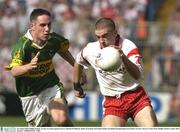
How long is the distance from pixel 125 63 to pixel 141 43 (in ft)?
33.6

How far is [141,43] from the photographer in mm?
19266

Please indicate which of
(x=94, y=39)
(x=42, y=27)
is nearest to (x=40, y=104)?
(x=42, y=27)

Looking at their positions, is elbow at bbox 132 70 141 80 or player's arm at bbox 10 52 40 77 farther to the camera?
player's arm at bbox 10 52 40 77

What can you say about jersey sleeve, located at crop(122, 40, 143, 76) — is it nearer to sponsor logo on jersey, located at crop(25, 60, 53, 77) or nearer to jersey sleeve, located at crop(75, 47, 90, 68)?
jersey sleeve, located at crop(75, 47, 90, 68)

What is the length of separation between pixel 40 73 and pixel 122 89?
4.65 ft

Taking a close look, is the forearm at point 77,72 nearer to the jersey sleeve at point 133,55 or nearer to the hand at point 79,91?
the hand at point 79,91

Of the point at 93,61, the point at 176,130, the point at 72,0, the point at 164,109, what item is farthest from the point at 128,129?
the point at 72,0

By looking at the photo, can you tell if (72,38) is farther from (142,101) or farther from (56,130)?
(56,130)

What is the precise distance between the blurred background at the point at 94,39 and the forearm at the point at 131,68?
855 cm

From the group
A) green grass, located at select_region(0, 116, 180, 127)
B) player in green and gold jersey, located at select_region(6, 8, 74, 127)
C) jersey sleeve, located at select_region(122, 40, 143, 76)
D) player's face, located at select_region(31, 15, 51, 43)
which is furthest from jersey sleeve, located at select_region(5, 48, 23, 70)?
green grass, located at select_region(0, 116, 180, 127)

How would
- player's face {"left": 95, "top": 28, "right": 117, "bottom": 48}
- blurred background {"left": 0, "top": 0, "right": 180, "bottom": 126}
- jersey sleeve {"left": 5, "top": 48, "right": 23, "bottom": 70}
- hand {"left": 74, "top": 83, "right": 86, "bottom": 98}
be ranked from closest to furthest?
1. player's face {"left": 95, "top": 28, "right": 117, "bottom": 48}
2. jersey sleeve {"left": 5, "top": 48, "right": 23, "bottom": 70}
3. hand {"left": 74, "top": 83, "right": 86, "bottom": 98}
4. blurred background {"left": 0, "top": 0, "right": 180, "bottom": 126}

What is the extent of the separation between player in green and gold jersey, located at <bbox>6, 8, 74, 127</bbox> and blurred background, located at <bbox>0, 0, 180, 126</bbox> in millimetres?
7141

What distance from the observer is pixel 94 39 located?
19.2 meters

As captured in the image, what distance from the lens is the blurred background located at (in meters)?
18.7
